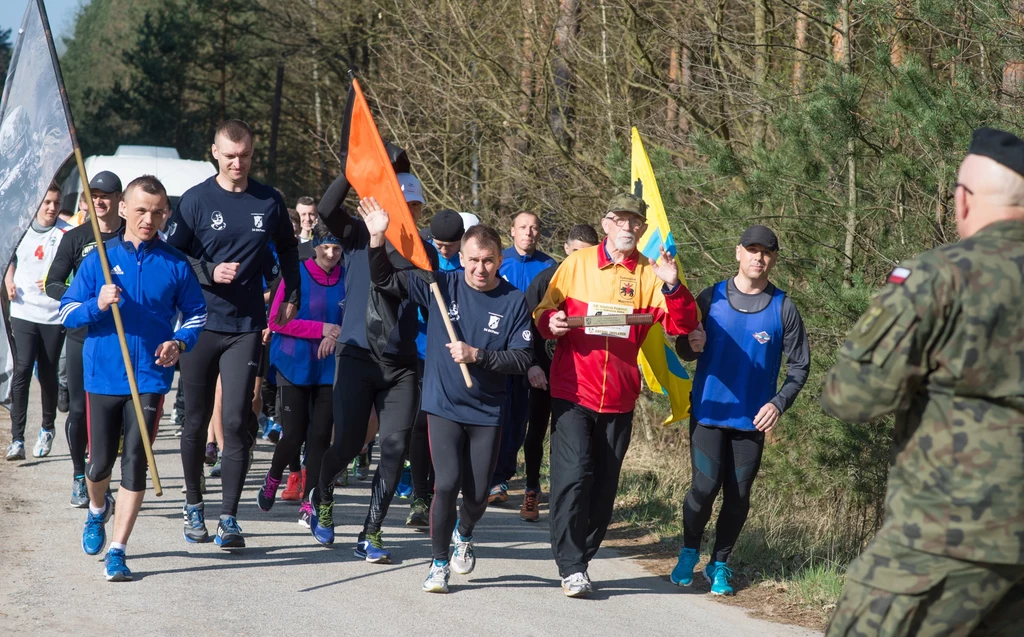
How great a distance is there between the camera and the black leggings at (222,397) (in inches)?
277

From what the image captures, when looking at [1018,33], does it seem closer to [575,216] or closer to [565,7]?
[575,216]

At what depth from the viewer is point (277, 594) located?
617 cm

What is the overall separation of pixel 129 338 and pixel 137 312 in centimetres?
15

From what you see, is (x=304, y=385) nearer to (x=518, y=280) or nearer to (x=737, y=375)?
(x=518, y=280)

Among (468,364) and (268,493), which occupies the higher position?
(468,364)

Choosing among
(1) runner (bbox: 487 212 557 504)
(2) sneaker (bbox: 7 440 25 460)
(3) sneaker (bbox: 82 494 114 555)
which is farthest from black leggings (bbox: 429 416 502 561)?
(2) sneaker (bbox: 7 440 25 460)

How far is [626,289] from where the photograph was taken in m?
6.79

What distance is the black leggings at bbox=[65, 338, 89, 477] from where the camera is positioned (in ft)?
23.6

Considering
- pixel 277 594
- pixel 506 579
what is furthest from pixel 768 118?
pixel 277 594

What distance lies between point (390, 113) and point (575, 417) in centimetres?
1256

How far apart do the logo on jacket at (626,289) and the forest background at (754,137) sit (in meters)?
1.56

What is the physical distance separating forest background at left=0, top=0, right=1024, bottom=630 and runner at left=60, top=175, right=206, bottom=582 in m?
3.43

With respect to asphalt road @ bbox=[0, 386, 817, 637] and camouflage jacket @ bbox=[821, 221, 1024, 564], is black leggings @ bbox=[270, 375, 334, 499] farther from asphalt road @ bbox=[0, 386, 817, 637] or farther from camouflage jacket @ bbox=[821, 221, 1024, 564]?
camouflage jacket @ bbox=[821, 221, 1024, 564]

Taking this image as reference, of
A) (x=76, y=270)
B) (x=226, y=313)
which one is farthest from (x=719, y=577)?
(x=76, y=270)
